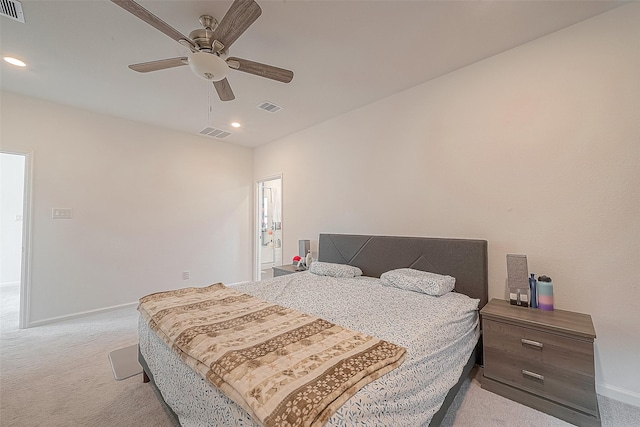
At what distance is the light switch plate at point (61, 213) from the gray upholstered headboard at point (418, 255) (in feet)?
11.5

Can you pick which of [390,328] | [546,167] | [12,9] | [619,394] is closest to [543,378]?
[619,394]

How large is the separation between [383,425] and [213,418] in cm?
73

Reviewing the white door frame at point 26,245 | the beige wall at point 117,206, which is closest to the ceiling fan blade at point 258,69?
the beige wall at point 117,206

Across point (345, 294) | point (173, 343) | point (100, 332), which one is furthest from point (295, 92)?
point (100, 332)

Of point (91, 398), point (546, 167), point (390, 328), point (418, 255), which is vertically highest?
point (546, 167)

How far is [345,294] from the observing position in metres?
2.34

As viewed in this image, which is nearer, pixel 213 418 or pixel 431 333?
pixel 213 418

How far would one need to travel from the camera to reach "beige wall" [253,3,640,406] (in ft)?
6.14

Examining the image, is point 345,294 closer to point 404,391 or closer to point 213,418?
point 404,391

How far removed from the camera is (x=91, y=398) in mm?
1919

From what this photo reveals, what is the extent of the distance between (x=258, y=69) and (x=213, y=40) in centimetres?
35

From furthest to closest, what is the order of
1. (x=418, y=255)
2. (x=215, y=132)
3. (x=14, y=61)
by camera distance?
1. (x=215, y=132)
2. (x=418, y=255)
3. (x=14, y=61)

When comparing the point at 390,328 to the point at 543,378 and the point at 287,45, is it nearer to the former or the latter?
the point at 543,378

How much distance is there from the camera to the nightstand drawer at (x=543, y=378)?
5.32 ft
